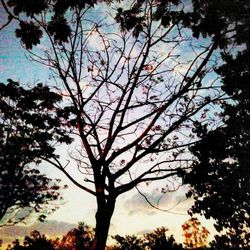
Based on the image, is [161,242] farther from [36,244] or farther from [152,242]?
[36,244]

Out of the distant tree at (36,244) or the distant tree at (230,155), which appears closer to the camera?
the distant tree at (230,155)

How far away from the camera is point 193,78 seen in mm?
10312

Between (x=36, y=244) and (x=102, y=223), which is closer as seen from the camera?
(x=102, y=223)

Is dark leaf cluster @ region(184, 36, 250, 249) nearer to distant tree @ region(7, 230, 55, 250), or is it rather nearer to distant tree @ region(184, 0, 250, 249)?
distant tree @ region(184, 0, 250, 249)

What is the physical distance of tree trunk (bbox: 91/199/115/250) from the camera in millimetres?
8984

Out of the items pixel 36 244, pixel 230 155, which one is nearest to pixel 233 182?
pixel 230 155

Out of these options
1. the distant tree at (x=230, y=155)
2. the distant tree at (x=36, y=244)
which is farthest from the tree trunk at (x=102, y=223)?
the distant tree at (x=36, y=244)

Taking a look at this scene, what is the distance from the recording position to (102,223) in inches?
360

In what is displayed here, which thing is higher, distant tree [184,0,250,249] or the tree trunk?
distant tree [184,0,250,249]

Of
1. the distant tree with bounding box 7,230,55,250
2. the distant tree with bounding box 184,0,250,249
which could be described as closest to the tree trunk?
the distant tree with bounding box 184,0,250,249

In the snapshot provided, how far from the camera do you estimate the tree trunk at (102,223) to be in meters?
8.98

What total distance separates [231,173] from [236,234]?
135 inches

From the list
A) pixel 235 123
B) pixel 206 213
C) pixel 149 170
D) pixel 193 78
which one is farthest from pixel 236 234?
pixel 193 78

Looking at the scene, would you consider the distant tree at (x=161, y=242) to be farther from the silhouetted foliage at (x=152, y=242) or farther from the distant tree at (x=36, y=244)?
the distant tree at (x=36, y=244)
